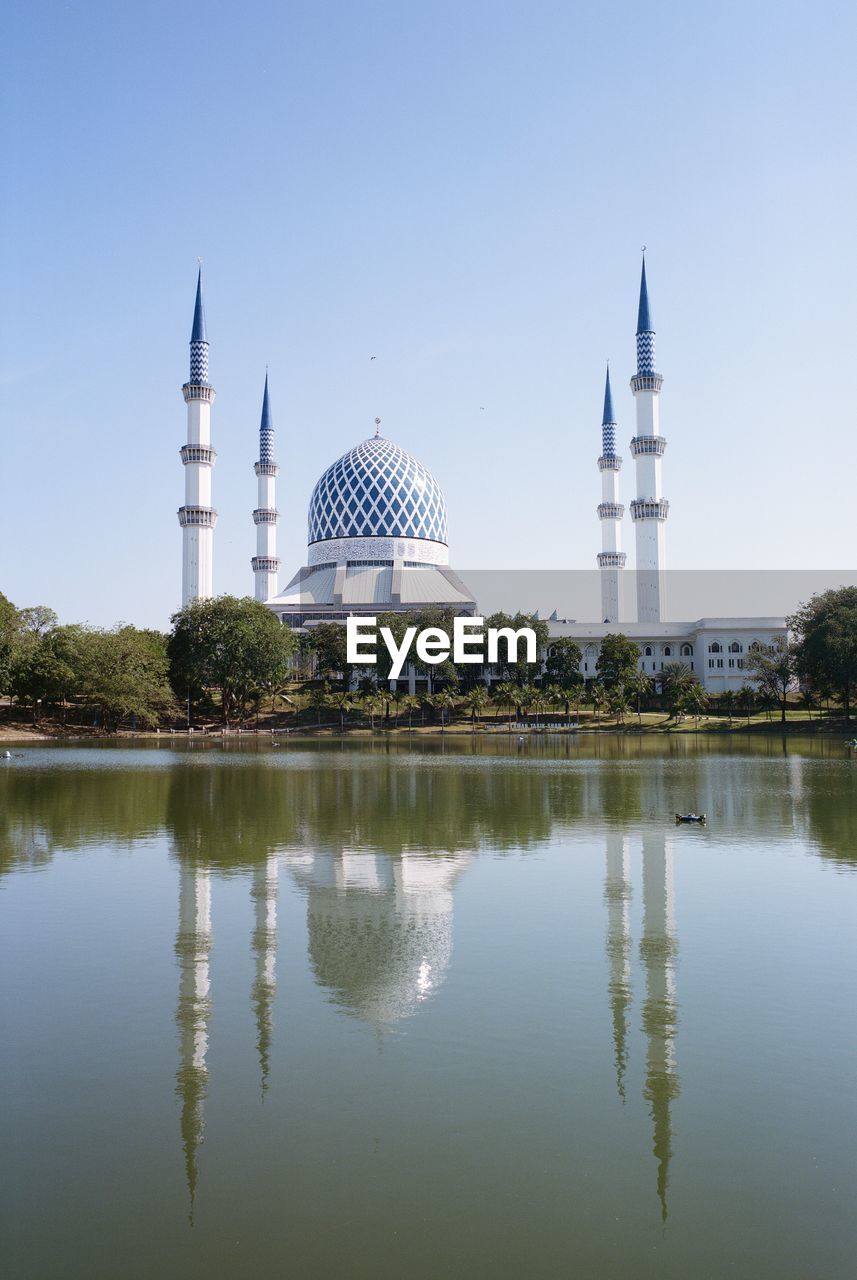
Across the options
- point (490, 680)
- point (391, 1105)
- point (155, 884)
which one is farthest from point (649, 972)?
point (490, 680)

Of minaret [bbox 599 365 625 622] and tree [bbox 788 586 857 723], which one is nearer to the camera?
tree [bbox 788 586 857 723]

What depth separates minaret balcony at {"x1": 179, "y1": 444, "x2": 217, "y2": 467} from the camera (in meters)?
72.7

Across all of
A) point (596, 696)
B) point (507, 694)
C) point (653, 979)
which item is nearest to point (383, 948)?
point (653, 979)

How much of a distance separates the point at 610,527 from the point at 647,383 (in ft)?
46.9

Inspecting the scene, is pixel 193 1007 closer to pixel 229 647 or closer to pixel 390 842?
pixel 390 842

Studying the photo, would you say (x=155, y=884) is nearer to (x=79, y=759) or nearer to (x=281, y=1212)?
(x=281, y=1212)

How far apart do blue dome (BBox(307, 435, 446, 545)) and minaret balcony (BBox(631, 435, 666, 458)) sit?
23781 mm

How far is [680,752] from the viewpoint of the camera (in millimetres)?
41938

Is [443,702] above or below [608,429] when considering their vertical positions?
below

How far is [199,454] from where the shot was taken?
72688mm

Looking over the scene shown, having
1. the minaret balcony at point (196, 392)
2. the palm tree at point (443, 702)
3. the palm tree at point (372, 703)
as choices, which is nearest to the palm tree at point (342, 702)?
the palm tree at point (372, 703)

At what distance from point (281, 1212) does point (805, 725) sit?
57.5 meters

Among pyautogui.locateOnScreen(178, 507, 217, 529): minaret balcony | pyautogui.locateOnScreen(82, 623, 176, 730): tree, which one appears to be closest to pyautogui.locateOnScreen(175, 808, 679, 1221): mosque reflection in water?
pyautogui.locateOnScreen(82, 623, 176, 730): tree

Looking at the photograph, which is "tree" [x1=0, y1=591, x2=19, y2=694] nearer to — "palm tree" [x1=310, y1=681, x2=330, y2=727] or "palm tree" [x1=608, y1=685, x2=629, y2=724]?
"palm tree" [x1=310, y1=681, x2=330, y2=727]
